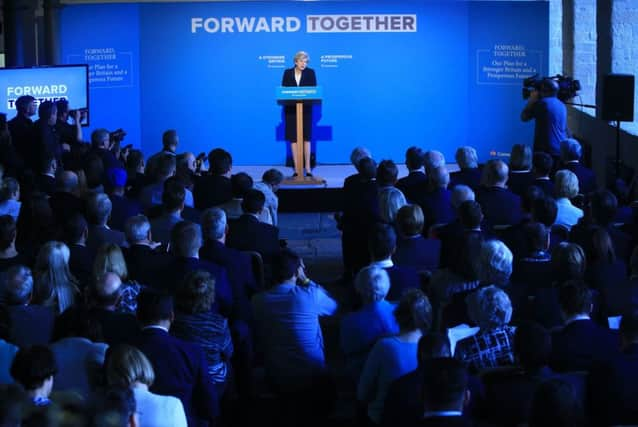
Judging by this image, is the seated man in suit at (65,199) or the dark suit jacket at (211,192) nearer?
the seated man in suit at (65,199)

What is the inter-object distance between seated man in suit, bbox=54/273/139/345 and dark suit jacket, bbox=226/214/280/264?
2.08 m

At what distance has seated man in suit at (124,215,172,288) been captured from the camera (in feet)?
23.5

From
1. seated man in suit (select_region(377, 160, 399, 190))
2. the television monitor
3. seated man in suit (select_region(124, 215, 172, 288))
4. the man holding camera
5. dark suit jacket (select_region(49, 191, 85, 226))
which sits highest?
the television monitor

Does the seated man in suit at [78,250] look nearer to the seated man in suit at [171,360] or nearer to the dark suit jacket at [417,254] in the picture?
the seated man in suit at [171,360]

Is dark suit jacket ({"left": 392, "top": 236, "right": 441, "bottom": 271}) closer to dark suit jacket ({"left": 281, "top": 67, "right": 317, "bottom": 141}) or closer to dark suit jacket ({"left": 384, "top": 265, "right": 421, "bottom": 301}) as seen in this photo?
dark suit jacket ({"left": 384, "top": 265, "right": 421, "bottom": 301})

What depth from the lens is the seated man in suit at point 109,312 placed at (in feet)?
19.0

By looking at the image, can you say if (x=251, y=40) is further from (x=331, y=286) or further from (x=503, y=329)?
(x=503, y=329)

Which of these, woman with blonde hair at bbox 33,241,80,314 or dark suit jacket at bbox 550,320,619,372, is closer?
dark suit jacket at bbox 550,320,619,372

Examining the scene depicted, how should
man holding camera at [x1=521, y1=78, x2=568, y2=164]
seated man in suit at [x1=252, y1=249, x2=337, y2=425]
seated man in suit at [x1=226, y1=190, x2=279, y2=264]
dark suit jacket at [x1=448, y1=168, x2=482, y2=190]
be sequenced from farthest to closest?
1. man holding camera at [x1=521, y1=78, x2=568, y2=164]
2. dark suit jacket at [x1=448, y1=168, x2=482, y2=190]
3. seated man in suit at [x1=226, y1=190, x2=279, y2=264]
4. seated man in suit at [x1=252, y1=249, x2=337, y2=425]

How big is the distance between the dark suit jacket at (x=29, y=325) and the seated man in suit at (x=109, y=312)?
0.29 m

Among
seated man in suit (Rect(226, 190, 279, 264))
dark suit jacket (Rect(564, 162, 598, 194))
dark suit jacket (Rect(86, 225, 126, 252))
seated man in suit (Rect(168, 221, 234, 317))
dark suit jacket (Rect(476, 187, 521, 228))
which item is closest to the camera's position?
seated man in suit (Rect(168, 221, 234, 317))

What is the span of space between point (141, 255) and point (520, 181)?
377 cm

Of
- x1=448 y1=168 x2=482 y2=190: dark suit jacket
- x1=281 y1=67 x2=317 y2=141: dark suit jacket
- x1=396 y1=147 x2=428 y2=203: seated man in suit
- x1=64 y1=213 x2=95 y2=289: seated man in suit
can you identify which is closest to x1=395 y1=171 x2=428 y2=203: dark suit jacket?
x1=396 y1=147 x2=428 y2=203: seated man in suit

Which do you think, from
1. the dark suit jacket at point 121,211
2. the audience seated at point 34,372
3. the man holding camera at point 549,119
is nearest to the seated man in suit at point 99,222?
the dark suit jacket at point 121,211
